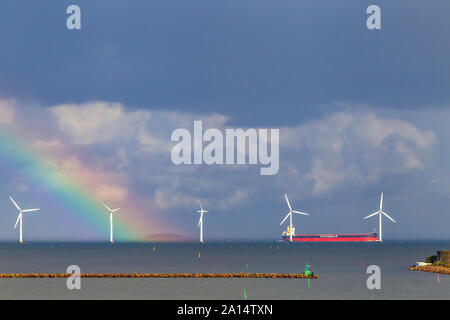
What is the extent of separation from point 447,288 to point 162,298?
50223 millimetres

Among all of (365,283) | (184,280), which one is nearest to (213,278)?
(184,280)

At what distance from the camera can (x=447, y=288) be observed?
122 metres

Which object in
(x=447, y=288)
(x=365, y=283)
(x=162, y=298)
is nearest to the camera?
(x=162, y=298)

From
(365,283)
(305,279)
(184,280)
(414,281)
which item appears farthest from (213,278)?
(414,281)

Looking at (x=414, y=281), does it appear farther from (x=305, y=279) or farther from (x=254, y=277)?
(x=254, y=277)
